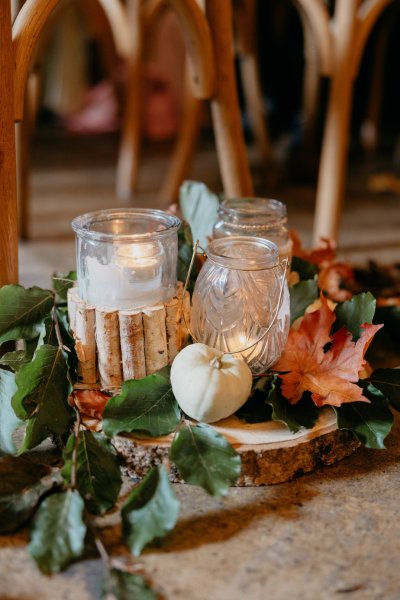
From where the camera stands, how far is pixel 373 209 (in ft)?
7.07

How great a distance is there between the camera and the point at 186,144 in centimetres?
202

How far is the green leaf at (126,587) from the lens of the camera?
661 mm

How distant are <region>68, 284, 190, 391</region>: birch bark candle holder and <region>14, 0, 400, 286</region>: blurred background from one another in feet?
2.15

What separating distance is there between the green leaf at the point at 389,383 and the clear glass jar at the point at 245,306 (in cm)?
14

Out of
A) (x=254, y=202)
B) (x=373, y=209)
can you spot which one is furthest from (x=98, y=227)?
(x=373, y=209)

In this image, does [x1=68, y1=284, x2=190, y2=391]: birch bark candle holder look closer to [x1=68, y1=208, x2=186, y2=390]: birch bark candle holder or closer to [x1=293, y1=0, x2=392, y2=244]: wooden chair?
[x1=68, y1=208, x2=186, y2=390]: birch bark candle holder

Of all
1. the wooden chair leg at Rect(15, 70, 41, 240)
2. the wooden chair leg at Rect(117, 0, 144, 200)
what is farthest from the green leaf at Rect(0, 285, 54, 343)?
the wooden chair leg at Rect(117, 0, 144, 200)

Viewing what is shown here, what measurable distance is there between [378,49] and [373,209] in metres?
0.97

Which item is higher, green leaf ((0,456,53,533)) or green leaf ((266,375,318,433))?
green leaf ((266,375,318,433))

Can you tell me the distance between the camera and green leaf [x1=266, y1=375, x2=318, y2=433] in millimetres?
845

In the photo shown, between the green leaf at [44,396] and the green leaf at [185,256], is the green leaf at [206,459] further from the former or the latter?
the green leaf at [185,256]

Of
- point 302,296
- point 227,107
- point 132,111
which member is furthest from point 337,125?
point 132,111

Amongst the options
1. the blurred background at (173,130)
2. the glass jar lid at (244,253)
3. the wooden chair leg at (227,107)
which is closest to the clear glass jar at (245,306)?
the glass jar lid at (244,253)

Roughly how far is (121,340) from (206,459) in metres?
0.19
